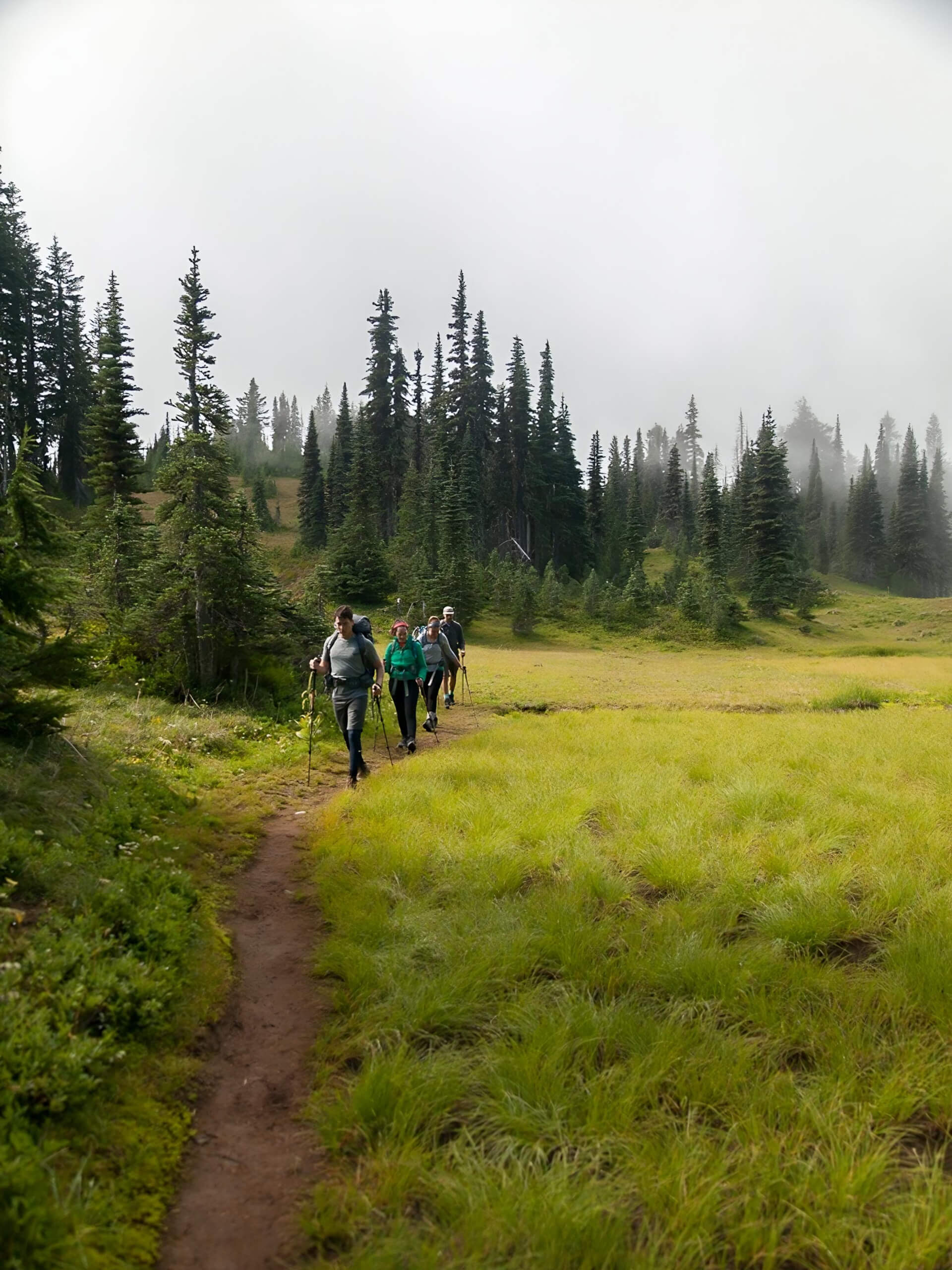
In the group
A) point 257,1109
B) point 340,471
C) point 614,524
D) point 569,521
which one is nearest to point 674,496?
point 614,524

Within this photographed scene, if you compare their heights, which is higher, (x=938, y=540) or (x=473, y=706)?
(x=938, y=540)

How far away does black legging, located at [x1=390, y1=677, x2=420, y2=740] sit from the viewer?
10.8 metres

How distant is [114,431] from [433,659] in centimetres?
3002

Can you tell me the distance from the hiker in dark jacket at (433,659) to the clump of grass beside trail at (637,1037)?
6165 millimetres

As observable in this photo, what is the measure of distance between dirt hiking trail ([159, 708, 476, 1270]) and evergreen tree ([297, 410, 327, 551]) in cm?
5719

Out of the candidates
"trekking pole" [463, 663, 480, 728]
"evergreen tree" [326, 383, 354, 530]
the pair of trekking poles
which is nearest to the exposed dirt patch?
the pair of trekking poles

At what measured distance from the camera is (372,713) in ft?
44.9

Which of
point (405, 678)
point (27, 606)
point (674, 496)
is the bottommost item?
point (405, 678)

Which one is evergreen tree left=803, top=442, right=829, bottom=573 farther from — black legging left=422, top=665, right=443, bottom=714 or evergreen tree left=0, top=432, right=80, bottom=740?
evergreen tree left=0, top=432, right=80, bottom=740

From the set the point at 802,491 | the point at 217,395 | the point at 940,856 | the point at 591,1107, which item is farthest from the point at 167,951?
the point at 802,491

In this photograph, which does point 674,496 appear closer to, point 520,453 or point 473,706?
point 520,453

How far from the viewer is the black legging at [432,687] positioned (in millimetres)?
12945

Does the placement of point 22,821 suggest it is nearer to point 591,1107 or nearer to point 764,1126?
point 591,1107

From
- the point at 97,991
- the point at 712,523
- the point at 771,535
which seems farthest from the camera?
the point at 712,523
